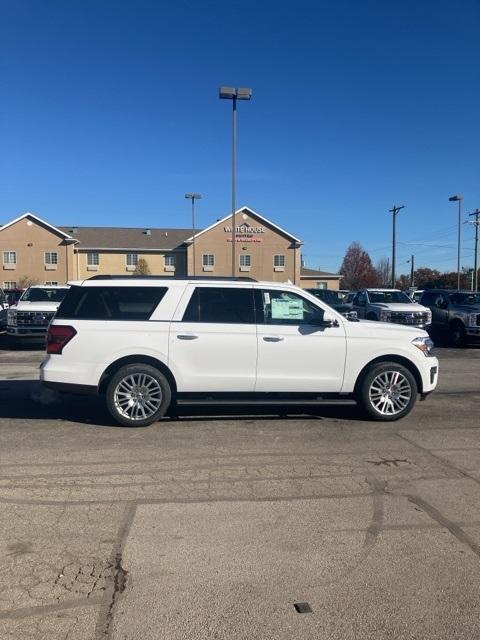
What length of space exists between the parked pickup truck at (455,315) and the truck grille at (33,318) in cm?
1283

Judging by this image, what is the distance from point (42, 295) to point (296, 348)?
13.1m

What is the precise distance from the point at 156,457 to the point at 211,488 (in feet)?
3.54

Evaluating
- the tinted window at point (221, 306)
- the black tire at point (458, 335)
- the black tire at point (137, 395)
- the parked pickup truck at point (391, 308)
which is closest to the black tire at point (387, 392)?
the tinted window at point (221, 306)

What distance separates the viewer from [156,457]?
5.76 metres

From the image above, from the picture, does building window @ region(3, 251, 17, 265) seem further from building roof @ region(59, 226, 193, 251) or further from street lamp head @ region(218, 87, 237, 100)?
street lamp head @ region(218, 87, 237, 100)

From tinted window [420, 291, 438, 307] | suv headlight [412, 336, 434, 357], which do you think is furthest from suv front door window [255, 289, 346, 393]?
tinted window [420, 291, 438, 307]

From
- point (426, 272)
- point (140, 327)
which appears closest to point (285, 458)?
point (140, 327)

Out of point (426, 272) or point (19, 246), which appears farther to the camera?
point (426, 272)

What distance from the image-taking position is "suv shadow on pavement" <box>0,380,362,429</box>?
747 cm

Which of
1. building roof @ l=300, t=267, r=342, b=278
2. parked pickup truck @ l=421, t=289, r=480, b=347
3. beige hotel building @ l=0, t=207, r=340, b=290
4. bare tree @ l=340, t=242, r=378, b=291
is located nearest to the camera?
parked pickup truck @ l=421, t=289, r=480, b=347

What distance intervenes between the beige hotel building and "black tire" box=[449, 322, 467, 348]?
38966 millimetres

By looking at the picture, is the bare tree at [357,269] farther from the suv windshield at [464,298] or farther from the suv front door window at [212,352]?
the suv front door window at [212,352]

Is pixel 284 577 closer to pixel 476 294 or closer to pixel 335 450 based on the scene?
pixel 335 450

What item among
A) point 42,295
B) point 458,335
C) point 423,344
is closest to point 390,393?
point 423,344
